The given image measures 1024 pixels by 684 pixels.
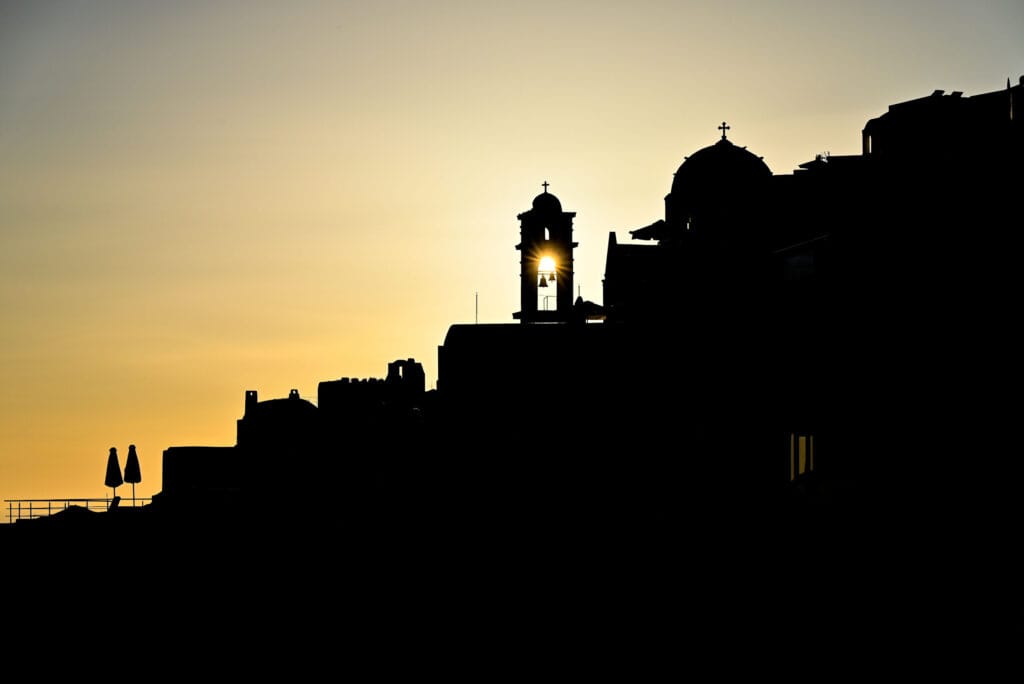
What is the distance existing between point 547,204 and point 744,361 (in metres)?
18.6

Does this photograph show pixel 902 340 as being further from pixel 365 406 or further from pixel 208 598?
pixel 365 406

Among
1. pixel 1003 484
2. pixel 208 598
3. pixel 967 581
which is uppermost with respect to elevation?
pixel 1003 484

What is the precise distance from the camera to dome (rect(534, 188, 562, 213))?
158 ft

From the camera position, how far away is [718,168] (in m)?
46.5

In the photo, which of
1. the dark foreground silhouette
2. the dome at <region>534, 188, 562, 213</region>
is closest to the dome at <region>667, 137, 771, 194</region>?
the dark foreground silhouette

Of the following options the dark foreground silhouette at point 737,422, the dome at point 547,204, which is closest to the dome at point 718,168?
the dark foreground silhouette at point 737,422

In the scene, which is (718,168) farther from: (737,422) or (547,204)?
(737,422)

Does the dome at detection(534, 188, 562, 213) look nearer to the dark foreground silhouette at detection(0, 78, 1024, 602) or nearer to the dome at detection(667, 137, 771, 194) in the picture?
the dark foreground silhouette at detection(0, 78, 1024, 602)

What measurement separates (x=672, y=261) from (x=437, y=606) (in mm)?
13123

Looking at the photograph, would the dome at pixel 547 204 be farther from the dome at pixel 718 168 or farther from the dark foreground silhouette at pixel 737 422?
the dome at pixel 718 168

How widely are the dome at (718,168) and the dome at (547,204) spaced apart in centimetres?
385

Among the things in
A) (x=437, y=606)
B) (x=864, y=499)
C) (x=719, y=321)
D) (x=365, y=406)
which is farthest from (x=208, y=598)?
(x=365, y=406)

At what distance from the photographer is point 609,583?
2848cm

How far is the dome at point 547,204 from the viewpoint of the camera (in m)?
48.2
